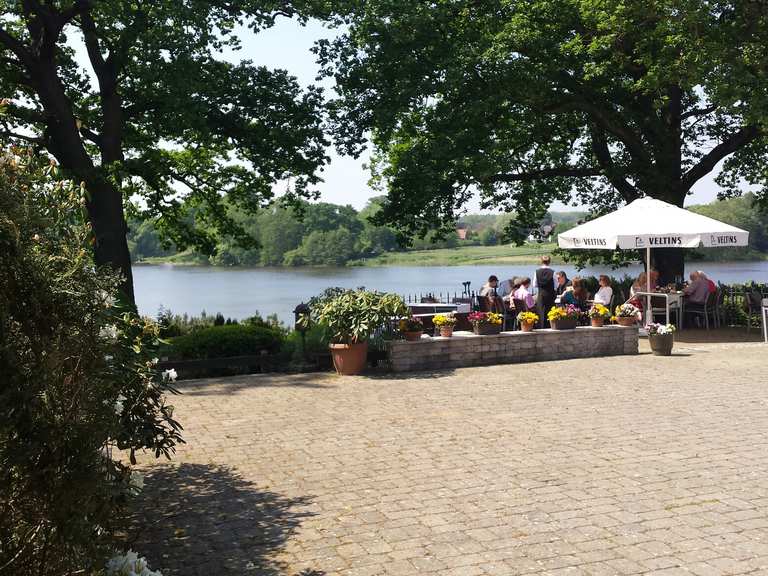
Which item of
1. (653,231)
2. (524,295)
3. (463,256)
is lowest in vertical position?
(524,295)

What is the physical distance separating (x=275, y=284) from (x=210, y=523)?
5744 centimetres

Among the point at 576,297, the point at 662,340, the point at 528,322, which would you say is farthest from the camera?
the point at 576,297

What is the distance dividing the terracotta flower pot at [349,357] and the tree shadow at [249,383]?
0.27m

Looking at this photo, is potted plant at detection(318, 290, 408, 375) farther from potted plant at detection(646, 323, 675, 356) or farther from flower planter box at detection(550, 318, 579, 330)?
potted plant at detection(646, 323, 675, 356)

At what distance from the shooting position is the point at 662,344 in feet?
45.8

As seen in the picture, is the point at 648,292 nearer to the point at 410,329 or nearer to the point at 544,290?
the point at 544,290

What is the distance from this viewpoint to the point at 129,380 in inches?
222

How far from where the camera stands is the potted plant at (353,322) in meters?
12.3

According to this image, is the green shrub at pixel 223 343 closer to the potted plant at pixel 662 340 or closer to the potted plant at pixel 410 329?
the potted plant at pixel 410 329

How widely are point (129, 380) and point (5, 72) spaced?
14.9 metres

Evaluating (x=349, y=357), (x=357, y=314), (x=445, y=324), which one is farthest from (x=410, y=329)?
(x=349, y=357)

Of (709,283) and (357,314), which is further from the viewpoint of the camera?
(709,283)

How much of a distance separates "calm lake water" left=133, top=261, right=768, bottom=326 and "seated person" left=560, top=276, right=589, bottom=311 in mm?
17367

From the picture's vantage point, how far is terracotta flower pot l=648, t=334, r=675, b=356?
13945 millimetres
